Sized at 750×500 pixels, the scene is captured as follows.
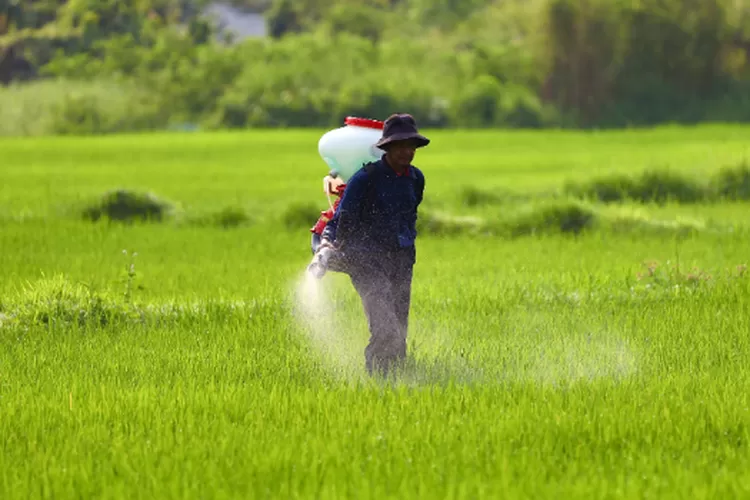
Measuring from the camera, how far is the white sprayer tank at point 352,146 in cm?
655

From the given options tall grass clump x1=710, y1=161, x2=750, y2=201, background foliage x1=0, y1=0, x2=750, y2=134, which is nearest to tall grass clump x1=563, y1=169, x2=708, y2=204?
tall grass clump x1=710, y1=161, x2=750, y2=201

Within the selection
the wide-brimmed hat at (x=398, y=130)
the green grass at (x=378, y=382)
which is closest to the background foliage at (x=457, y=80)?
the green grass at (x=378, y=382)

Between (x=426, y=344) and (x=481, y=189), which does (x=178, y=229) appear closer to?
(x=481, y=189)

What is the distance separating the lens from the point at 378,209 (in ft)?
21.4

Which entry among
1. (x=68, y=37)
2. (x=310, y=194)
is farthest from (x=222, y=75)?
(x=310, y=194)

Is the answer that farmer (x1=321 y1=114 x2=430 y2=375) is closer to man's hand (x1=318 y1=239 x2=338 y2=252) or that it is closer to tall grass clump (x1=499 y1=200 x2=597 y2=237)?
man's hand (x1=318 y1=239 x2=338 y2=252)

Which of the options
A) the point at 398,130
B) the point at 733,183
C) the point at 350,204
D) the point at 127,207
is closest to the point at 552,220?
the point at 127,207

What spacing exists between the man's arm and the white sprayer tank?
0.58 ft

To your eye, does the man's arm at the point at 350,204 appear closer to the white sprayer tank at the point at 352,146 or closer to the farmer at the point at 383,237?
the farmer at the point at 383,237

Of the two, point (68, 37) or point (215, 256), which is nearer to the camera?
point (215, 256)

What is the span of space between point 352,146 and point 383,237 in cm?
43

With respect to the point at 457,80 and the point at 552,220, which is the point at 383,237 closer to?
the point at 552,220

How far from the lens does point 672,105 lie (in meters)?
42.0

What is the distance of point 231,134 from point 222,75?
821cm
